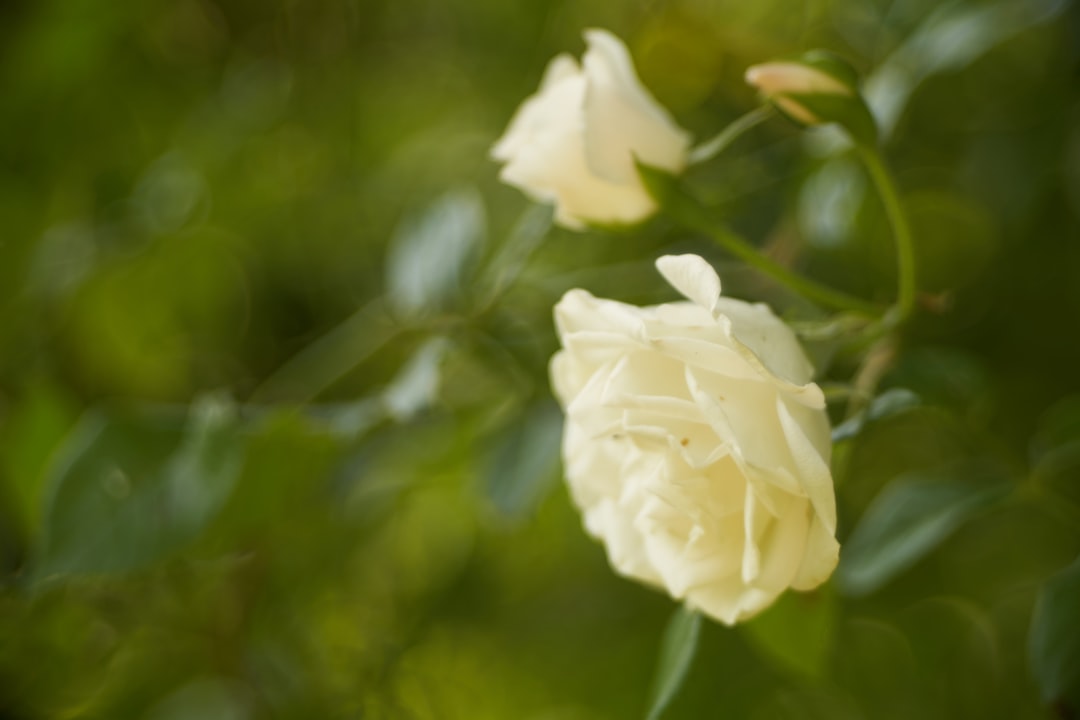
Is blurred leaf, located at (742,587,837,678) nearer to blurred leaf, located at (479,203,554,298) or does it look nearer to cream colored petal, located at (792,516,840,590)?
cream colored petal, located at (792,516,840,590)

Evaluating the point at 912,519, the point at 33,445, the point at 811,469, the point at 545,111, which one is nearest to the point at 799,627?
the point at 912,519

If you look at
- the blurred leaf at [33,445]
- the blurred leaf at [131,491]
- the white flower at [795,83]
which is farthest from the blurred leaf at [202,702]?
the white flower at [795,83]

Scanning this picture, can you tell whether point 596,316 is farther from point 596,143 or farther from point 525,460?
point 525,460

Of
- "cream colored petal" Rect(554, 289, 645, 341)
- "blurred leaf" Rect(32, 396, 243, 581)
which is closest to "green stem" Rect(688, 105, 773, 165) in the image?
"cream colored petal" Rect(554, 289, 645, 341)

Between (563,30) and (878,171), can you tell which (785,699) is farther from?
(563,30)

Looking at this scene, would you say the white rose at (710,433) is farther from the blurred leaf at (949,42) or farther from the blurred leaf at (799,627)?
the blurred leaf at (949,42)
